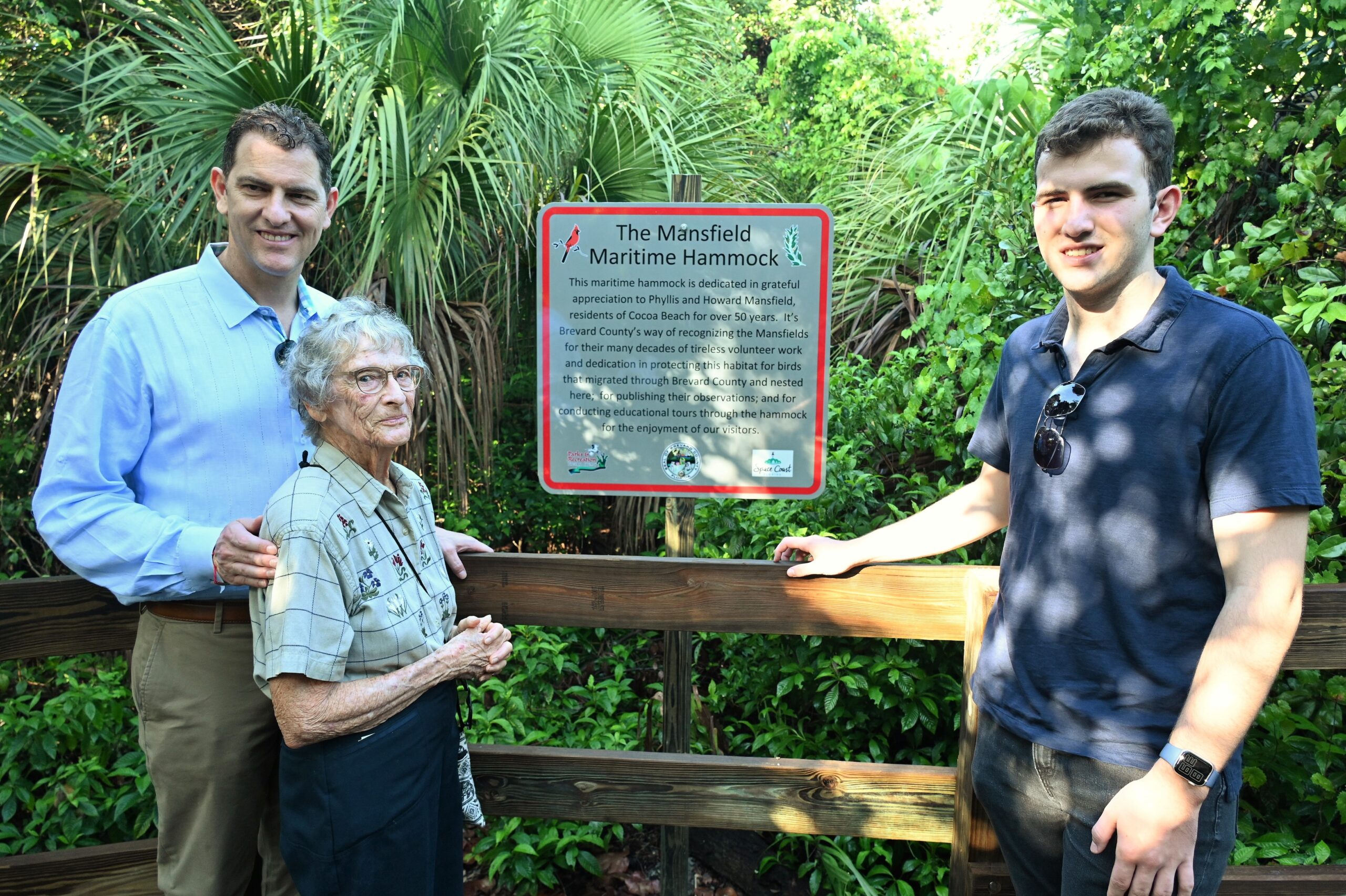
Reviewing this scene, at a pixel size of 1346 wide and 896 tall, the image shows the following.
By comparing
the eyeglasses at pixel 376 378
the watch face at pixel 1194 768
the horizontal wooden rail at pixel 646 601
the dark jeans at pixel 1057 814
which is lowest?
the dark jeans at pixel 1057 814

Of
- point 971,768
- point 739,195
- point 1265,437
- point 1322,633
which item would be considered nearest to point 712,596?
point 971,768

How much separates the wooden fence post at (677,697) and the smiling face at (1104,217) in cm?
123

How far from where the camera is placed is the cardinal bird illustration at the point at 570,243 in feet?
8.24

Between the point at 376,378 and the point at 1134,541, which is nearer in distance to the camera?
the point at 1134,541

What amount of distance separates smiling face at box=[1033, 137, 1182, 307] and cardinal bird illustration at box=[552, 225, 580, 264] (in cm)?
132

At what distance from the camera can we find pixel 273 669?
1623 millimetres

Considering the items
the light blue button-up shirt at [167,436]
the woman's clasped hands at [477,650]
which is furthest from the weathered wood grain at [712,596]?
the light blue button-up shirt at [167,436]

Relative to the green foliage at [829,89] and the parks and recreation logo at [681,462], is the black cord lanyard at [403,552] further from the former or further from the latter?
the green foliage at [829,89]

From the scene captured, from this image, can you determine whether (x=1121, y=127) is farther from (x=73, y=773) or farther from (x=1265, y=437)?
(x=73, y=773)

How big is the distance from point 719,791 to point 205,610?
49.2 inches

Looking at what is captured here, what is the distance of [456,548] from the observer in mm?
2244

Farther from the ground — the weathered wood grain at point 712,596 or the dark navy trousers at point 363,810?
the weathered wood grain at point 712,596

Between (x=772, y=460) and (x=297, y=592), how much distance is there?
1.33m

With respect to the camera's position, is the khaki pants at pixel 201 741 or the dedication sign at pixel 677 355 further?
the dedication sign at pixel 677 355
